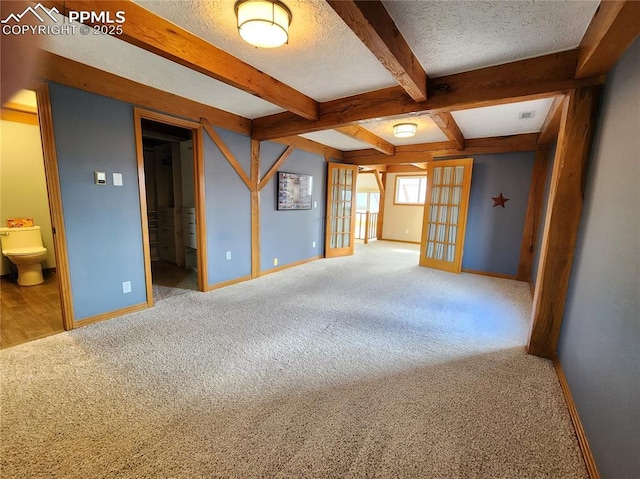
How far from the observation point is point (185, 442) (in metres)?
1.32

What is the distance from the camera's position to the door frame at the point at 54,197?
6.81 feet

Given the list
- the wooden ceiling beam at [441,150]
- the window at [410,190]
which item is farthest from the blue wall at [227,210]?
the window at [410,190]

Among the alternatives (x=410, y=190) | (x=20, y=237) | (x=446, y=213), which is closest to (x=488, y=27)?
(x=446, y=213)

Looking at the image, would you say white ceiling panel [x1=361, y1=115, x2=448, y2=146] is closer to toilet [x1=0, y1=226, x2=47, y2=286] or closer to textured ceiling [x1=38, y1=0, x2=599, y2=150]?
textured ceiling [x1=38, y1=0, x2=599, y2=150]

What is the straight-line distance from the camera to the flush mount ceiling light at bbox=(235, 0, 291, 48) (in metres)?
1.37

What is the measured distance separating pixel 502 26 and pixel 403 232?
6518mm

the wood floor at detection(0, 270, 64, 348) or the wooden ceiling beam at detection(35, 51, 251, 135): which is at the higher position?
the wooden ceiling beam at detection(35, 51, 251, 135)

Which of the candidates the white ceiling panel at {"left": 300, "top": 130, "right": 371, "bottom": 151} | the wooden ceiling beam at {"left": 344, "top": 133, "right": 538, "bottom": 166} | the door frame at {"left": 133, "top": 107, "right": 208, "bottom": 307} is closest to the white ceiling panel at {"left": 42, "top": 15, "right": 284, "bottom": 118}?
the door frame at {"left": 133, "top": 107, "right": 208, "bottom": 307}

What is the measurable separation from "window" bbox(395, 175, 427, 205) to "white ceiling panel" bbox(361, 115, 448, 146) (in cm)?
306

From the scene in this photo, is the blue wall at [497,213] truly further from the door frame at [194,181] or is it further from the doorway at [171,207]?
the doorway at [171,207]

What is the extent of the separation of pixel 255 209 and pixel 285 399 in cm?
283

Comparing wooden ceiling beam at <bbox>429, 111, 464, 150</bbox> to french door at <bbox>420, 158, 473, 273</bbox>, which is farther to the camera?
french door at <bbox>420, 158, 473, 273</bbox>

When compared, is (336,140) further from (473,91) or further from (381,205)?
(381,205)

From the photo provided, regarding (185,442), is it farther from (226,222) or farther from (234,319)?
(226,222)
